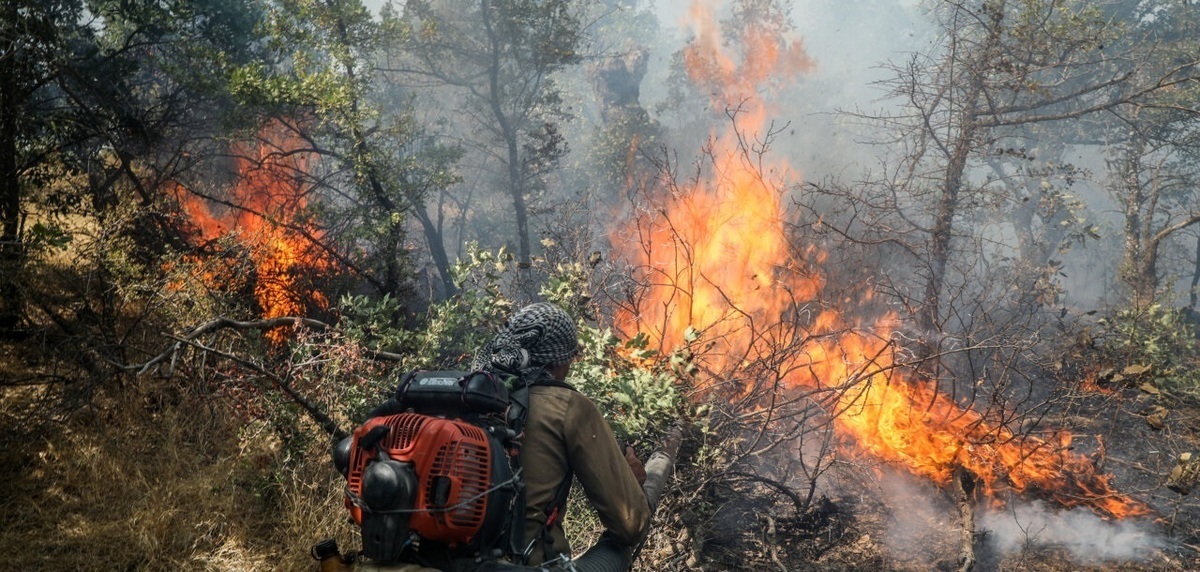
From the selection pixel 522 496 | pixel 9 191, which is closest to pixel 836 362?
pixel 522 496

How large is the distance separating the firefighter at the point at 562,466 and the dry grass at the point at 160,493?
116 inches

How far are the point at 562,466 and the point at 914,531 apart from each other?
5.54 metres

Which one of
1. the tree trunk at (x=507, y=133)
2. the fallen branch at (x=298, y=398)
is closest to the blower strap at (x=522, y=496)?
the fallen branch at (x=298, y=398)

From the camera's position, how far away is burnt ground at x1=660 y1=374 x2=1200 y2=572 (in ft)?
20.4

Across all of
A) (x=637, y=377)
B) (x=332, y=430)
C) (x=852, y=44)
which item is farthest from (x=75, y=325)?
(x=852, y=44)

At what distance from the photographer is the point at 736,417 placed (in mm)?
6305

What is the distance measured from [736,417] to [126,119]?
8.10 metres

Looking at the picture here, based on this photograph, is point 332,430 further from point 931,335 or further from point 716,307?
point 931,335

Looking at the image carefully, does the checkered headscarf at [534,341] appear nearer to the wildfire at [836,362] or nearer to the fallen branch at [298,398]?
the fallen branch at [298,398]

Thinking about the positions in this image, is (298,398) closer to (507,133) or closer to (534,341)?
(534,341)

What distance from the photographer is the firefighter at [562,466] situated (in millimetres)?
2807

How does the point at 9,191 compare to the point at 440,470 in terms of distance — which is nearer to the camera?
the point at 440,470

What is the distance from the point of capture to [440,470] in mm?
2451

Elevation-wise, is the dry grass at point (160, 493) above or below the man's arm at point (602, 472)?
below
